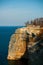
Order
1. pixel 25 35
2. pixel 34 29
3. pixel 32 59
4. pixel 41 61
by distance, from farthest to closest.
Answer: pixel 25 35 < pixel 34 29 < pixel 32 59 < pixel 41 61

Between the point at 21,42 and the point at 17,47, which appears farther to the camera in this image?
the point at 17,47

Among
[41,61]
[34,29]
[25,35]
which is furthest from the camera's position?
[25,35]

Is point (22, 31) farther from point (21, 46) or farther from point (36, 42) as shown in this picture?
point (36, 42)

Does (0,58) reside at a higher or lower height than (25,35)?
lower

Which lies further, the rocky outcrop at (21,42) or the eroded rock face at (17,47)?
the eroded rock face at (17,47)

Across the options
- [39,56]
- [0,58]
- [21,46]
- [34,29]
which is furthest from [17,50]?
[39,56]

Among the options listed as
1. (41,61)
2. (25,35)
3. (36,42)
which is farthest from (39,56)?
(25,35)

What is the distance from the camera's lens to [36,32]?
4794 centimetres

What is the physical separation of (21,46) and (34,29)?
24.0 ft

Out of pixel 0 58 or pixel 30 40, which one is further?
pixel 0 58

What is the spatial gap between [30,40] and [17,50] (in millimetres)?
5149

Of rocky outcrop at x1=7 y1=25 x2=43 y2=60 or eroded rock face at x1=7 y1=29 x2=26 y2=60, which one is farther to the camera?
eroded rock face at x1=7 y1=29 x2=26 y2=60

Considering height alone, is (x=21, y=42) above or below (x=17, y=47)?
above

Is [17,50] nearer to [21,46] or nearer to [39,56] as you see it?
[21,46]
